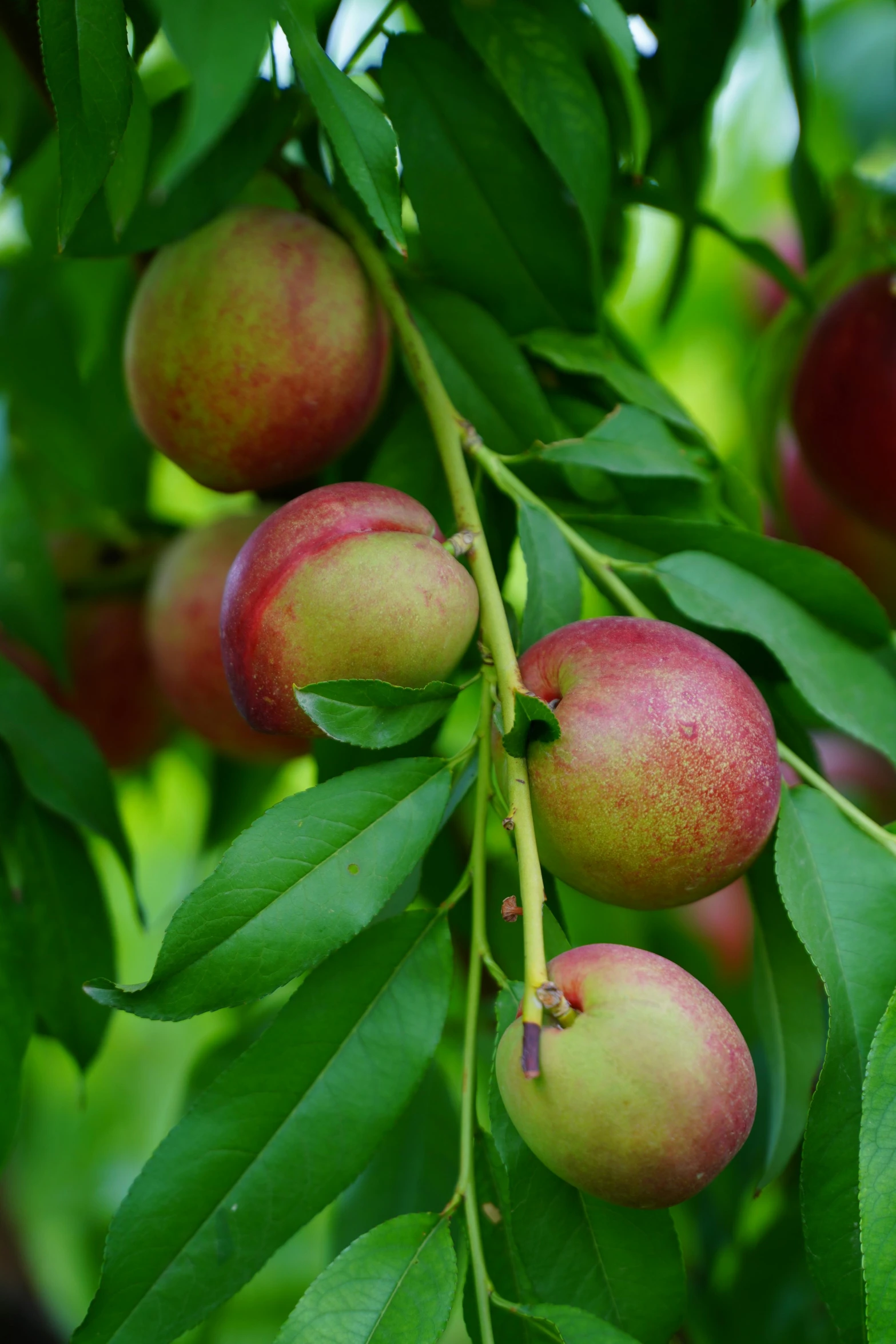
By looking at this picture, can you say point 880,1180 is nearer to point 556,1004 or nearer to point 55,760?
point 556,1004

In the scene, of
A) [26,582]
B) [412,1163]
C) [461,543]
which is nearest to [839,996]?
[461,543]

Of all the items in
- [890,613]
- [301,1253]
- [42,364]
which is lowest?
[301,1253]

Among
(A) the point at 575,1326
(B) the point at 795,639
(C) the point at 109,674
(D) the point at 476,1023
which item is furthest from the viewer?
(C) the point at 109,674

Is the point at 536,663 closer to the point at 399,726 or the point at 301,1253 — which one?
the point at 399,726

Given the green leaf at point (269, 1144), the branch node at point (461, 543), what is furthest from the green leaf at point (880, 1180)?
the branch node at point (461, 543)

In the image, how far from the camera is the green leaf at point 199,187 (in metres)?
0.77

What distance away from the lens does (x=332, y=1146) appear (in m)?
0.59

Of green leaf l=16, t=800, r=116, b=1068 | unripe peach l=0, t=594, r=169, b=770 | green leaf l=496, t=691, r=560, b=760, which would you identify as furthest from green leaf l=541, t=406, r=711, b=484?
unripe peach l=0, t=594, r=169, b=770

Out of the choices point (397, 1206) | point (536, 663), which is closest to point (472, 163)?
point (536, 663)

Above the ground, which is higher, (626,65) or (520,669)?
(626,65)

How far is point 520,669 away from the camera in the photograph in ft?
2.14

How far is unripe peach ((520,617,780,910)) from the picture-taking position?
575 millimetres

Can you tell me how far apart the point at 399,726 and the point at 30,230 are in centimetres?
77

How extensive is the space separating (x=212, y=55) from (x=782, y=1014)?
22.5 inches
